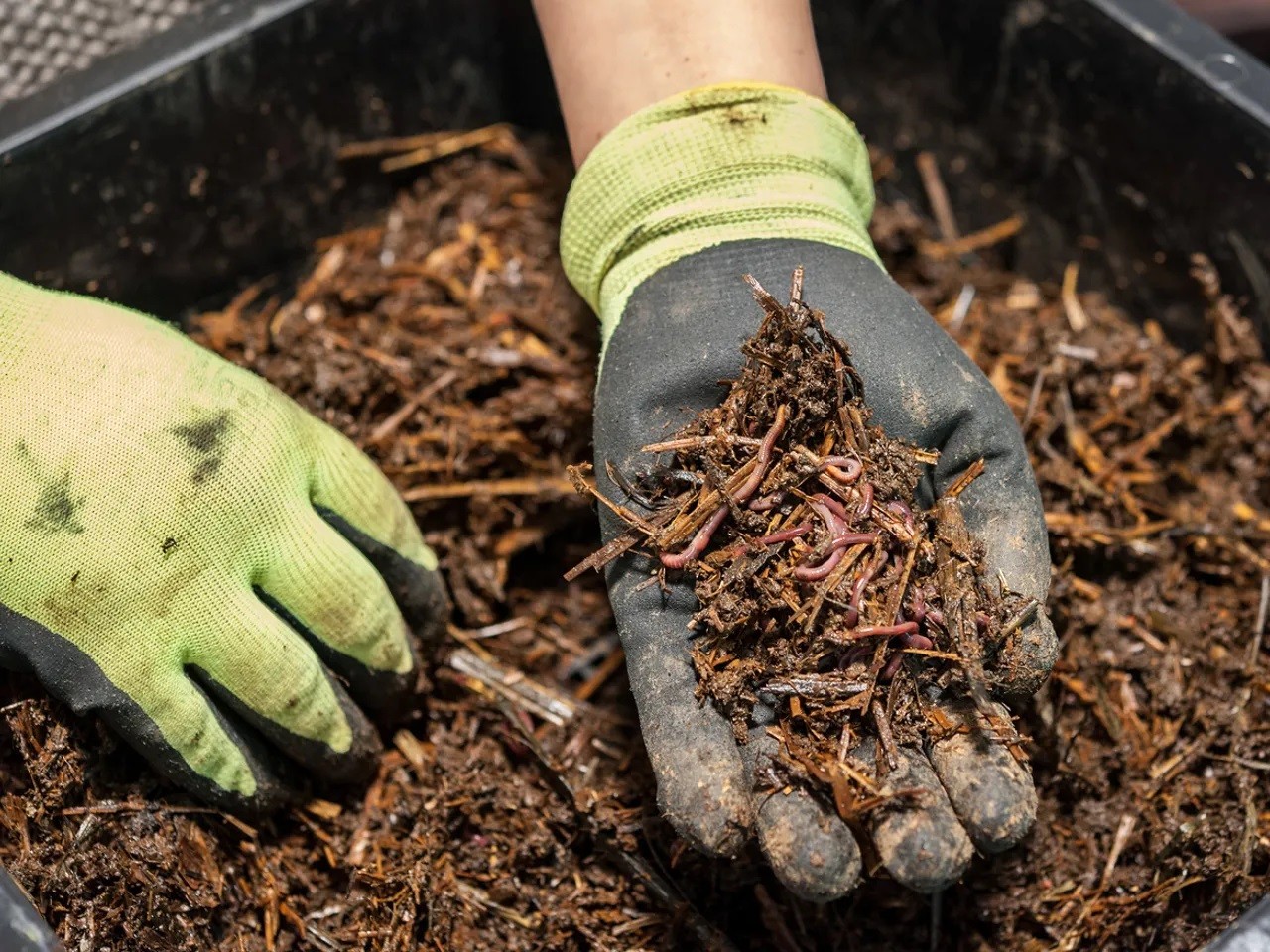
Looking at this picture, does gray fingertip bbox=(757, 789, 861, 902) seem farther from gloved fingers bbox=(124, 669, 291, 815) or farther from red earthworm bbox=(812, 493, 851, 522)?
gloved fingers bbox=(124, 669, 291, 815)

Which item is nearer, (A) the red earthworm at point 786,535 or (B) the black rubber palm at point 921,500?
(B) the black rubber palm at point 921,500

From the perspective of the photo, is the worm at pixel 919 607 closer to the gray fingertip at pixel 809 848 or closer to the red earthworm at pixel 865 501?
the red earthworm at pixel 865 501

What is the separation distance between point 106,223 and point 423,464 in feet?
2.84

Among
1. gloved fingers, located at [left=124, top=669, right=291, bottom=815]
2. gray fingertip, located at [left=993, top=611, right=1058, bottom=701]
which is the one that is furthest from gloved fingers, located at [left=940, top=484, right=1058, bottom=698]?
gloved fingers, located at [left=124, top=669, right=291, bottom=815]

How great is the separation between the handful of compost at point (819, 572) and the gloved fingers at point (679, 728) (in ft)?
0.13

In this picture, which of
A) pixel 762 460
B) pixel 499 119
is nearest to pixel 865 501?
pixel 762 460

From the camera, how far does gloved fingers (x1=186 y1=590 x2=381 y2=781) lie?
2043 millimetres

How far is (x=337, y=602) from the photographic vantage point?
2143 millimetres

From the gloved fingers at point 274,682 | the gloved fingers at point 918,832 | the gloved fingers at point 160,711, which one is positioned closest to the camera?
the gloved fingers at point 918,832

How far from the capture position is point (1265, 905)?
64.2 inches

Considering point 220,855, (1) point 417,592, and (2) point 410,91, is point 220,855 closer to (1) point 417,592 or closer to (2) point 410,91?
(1) point 417,592

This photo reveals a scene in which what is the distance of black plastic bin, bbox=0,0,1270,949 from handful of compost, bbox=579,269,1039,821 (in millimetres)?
1200

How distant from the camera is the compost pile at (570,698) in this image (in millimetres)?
2082

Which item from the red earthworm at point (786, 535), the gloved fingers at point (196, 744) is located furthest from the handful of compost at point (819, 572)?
the gloved fingers at point (196, 744)
